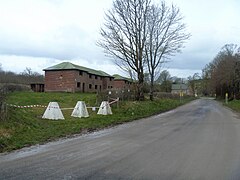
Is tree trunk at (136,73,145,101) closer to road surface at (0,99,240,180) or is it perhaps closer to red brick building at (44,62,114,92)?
road surface at (0,99,240,180)

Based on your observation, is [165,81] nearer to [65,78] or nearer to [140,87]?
[65,78]

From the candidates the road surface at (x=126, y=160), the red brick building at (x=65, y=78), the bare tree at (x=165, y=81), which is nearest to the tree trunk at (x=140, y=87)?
the road surface at (x=126, y=160)

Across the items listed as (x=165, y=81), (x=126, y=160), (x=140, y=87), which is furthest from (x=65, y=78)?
(x=126, y=160)

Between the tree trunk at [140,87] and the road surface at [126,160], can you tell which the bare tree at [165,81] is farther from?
the road surface at [126,160]

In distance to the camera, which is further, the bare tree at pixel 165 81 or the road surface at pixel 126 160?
the bare tree at pixel 165 81

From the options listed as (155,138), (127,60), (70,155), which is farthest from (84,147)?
(127,60)

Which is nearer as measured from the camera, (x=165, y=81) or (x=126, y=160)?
(x=126, y=160)

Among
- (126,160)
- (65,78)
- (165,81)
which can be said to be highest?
(165,81)

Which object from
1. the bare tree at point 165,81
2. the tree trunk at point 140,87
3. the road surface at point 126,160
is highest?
the bare tree at point 165,81

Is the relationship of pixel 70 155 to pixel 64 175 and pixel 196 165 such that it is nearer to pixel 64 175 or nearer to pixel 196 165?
pixel 64 175

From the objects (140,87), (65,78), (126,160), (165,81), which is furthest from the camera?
(165,81)

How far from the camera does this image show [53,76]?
227 feet

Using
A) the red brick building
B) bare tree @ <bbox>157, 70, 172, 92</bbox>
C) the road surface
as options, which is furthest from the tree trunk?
bare tree @ <bbox>157, 70, 172, 92</bbox>

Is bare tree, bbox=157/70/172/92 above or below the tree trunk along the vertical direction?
above
